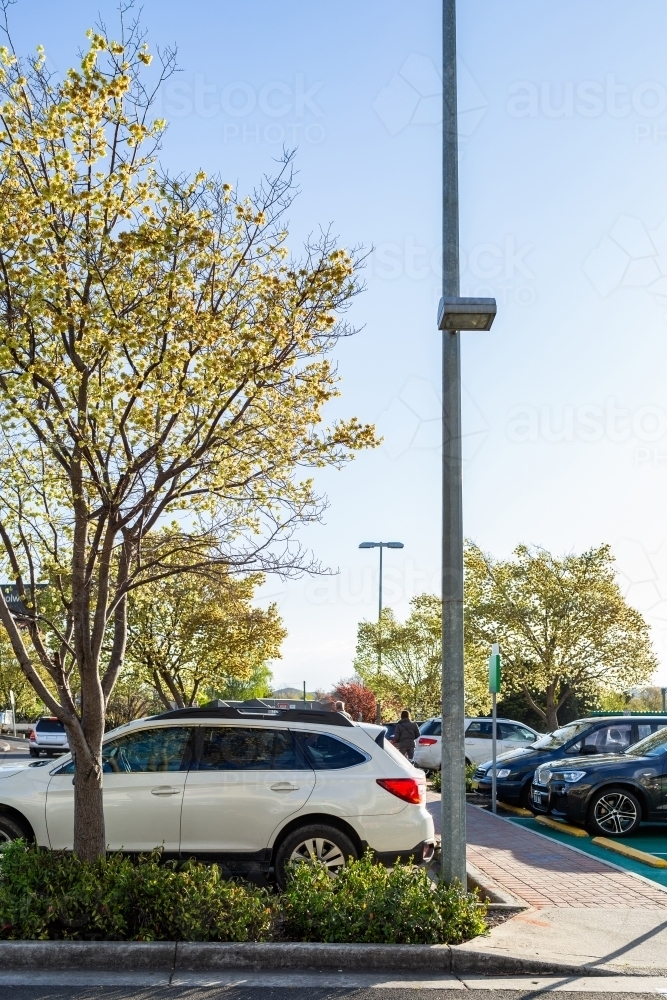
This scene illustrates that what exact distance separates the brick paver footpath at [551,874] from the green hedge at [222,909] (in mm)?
2054

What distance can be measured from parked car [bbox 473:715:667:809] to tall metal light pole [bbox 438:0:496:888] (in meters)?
9.01

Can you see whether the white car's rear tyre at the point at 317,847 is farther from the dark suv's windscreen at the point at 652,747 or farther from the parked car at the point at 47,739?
the parked car at the point at 47,739

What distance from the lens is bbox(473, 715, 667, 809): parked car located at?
16891 mm

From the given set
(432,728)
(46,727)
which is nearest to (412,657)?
(46,727)

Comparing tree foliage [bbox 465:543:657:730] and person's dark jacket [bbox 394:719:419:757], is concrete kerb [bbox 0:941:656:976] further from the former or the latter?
tree foliage [bbox 465:543:657:730]

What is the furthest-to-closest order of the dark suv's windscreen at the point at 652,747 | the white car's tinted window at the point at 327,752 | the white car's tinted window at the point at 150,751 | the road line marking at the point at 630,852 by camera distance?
1. the dark suv's windscreen at the point at 652,747
2. the road line marking at the point at 630,852
3. the white car's tinted window at the point at 150,751
4. the white car's tinted window at the point at 327,752

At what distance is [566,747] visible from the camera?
55.9 ft

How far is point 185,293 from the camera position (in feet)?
29.0

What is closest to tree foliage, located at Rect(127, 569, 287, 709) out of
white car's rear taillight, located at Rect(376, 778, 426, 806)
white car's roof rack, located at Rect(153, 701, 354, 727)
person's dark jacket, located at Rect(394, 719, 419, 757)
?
person's dark jacket, located at Rect(394, 719, 419, 757)

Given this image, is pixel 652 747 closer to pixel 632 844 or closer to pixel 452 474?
pixel 632 844

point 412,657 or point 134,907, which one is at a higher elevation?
point 412,657

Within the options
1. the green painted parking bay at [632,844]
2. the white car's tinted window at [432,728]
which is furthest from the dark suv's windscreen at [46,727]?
the green painted parking bay at [632,844]

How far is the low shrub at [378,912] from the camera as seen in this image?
7.13 metres

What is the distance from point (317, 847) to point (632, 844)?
5.94 m
